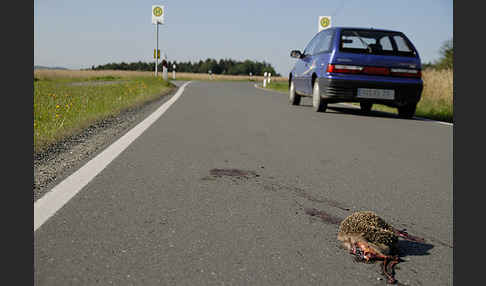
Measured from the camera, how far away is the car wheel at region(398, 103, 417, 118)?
10355 millimetres

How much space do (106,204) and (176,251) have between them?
39.8 inches

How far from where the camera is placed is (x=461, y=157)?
5707mm

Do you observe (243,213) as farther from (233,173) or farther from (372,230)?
(233,173)

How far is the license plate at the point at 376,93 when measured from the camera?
9914mm

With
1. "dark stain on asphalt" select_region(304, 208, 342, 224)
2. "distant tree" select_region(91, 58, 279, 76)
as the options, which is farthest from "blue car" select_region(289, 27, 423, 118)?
"distant tree" select_region(91, 58, 279, 76)

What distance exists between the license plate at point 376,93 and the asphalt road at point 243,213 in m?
3.48

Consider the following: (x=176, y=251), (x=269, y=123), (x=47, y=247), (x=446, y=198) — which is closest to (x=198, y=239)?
(x=176, y=251)

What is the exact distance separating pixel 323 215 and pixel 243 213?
0.51 meters

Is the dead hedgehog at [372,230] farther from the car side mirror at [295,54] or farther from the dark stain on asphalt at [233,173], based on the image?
the car side mirror at [295,54]

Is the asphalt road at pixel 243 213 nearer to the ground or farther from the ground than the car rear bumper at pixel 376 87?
nearer to the ground

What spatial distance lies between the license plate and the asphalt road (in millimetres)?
3478

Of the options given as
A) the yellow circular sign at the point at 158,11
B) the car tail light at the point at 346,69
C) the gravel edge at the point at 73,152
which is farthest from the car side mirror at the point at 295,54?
the yellow circular sign at the point at 158,11

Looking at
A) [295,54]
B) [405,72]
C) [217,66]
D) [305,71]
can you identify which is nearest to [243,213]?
[405,72]

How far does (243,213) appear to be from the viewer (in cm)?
333
